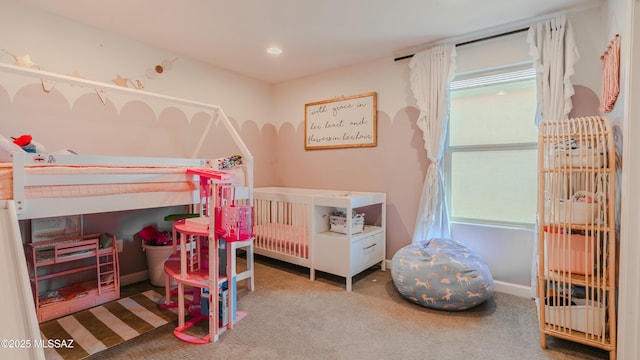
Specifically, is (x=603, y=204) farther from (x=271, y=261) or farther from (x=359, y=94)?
(x=271, y=261)

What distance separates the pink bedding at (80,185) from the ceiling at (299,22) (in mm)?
1207

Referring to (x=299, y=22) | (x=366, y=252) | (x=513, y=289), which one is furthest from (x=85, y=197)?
(x=513, y=289)

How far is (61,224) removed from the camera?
94.2 inches

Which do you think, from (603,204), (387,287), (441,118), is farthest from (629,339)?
(441,118)

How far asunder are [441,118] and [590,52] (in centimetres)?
107

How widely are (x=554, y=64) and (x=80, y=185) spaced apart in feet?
10.4

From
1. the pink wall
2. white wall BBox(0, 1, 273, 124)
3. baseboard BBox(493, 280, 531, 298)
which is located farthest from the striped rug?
baseboard BBox(493, 280, 531, 298)

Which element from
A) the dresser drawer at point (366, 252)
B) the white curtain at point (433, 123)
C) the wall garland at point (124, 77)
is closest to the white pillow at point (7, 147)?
the wall garland at point (124, 77)

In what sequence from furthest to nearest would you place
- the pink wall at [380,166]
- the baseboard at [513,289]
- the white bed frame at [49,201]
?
1. the pink wall at [380,166]
2. the baseboard at [513,289]
3. the white bed frame at [49,201]

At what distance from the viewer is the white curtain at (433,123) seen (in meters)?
2.73

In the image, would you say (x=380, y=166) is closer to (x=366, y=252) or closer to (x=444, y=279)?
(x=366, y=252)

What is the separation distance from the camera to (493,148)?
2668 mm

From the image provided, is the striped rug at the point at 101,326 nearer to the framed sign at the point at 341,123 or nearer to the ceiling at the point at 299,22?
the ceiling at the point at 299,22

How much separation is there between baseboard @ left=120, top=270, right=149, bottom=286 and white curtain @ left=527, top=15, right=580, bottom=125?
3.58 metres
